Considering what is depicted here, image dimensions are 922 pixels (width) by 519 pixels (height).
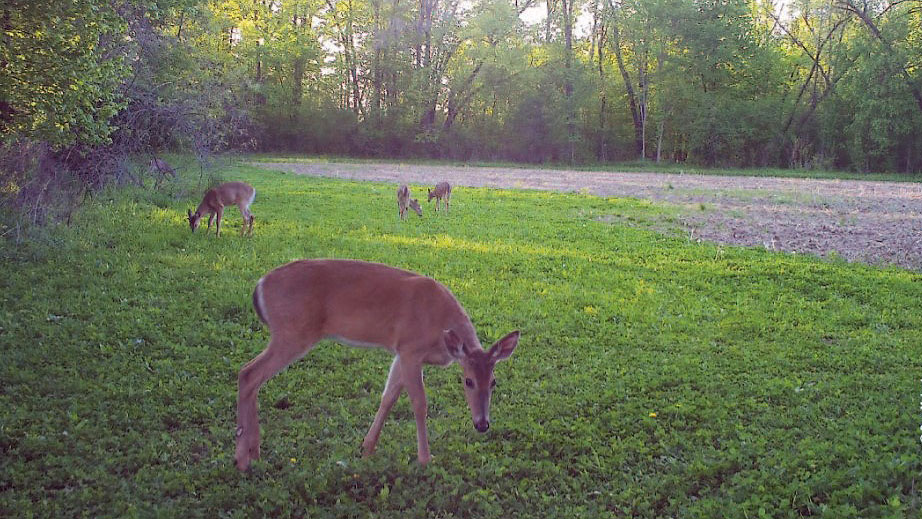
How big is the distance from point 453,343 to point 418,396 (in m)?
0.54

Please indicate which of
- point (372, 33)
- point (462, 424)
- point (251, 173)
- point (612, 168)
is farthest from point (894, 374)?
point (372, 33)

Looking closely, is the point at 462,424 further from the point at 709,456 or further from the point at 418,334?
the point at 709,456

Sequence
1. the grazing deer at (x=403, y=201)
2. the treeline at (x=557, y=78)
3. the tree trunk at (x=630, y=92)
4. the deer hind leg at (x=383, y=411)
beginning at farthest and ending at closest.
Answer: the tree trunk at (x=630, y=92), the treeline at (x=557, y=78), the grazing deer at (x=403, y=201), the deer hind leg at (x=383, y=411)

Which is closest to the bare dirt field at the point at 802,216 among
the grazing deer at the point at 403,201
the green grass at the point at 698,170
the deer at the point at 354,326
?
the grazing deer at the point at 403,201

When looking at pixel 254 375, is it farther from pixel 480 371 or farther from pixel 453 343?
pixel 480 371

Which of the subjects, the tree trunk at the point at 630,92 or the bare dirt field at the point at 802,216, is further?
the tree trunk at the point at 630,92

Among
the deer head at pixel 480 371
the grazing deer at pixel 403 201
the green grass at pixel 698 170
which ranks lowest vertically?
the deer head at pixel 480 371

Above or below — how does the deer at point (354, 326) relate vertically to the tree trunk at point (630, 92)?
below

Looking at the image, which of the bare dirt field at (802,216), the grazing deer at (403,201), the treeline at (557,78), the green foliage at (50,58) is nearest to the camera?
the green foliage at (50,58)

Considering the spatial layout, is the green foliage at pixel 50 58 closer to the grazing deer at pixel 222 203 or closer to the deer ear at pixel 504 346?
the grazing deer at pixel 222 203

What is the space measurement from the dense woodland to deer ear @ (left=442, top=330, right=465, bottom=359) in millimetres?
32870

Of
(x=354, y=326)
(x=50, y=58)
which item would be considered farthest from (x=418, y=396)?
(x=50, y=58)

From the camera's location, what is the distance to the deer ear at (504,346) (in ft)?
14.1

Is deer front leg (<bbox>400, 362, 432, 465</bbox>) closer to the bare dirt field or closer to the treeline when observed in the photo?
the bare dirt field
